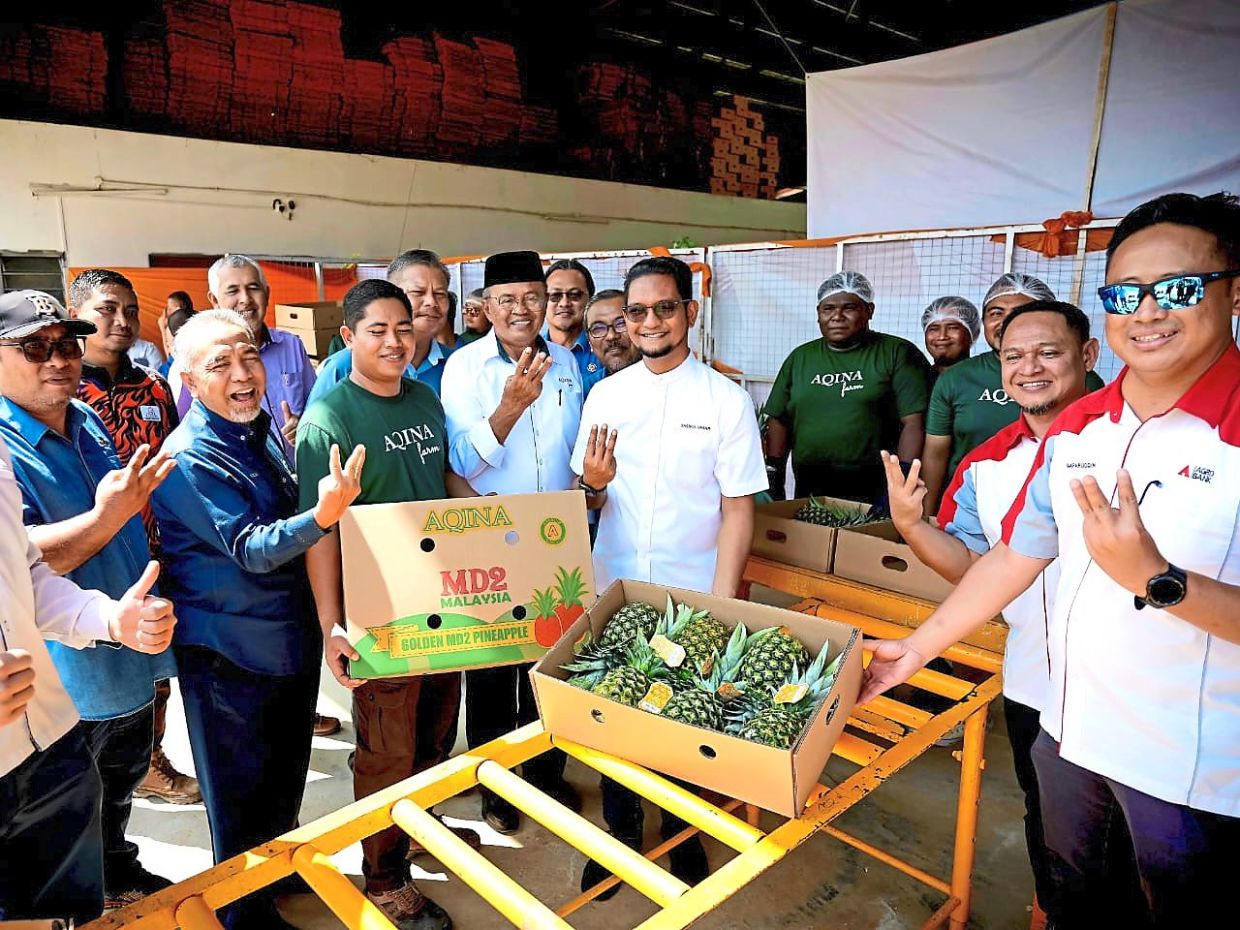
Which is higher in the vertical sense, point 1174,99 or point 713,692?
point 1174,99

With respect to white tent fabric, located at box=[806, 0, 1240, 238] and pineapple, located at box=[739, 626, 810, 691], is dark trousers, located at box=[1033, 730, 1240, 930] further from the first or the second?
white tent fabric, located at box=[806, 0, 1240, 238]

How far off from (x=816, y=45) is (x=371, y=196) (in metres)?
6.86

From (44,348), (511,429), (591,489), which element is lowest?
(591,489)

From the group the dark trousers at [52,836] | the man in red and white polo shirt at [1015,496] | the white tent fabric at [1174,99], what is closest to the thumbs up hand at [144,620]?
the dark trousers at [52,836]

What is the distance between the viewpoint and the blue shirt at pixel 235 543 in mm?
1849

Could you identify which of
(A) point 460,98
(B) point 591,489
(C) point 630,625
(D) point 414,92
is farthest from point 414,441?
(A) point 460,98

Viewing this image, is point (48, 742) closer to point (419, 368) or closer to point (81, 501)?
point (81, 501)

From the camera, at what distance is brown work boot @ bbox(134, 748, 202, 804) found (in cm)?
295

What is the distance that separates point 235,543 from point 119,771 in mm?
895

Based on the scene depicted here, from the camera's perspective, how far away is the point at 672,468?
2.38m

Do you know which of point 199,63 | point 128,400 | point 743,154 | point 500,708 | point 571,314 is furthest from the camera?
point 743,154

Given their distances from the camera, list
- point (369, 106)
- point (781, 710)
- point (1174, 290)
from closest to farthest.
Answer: point (1174, 290), point (781, 710), point (369, 106)

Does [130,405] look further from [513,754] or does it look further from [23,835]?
[513,754]

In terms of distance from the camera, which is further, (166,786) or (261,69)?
(261,69)
